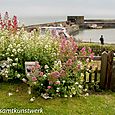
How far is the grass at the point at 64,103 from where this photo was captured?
594cm

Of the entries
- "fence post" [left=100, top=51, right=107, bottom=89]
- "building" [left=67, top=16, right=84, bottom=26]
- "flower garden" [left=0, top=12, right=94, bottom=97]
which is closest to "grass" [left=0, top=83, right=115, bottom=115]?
"flower garden" [left=0, top=12, right=94, bottom=97]

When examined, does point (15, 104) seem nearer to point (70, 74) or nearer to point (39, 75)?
point (39, 75)

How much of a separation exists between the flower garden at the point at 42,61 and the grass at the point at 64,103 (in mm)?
215

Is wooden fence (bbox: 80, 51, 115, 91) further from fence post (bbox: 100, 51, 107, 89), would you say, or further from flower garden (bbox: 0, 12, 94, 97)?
flower garden (bbox: 0, 12, 94, 97)

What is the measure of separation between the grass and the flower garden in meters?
0.22

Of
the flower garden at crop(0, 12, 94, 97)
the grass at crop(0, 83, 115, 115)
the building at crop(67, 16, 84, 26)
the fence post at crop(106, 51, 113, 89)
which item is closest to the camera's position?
the grass at crop(0, 83, 115, 115)

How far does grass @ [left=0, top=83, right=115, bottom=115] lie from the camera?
594 cm

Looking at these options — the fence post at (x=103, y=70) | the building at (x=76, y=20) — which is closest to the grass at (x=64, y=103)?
the fence post at (x=103, y=70)

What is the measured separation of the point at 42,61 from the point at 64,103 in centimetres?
140

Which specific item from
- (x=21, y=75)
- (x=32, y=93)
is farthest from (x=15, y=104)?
(x=21, y=75)

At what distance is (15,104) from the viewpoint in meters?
6.09

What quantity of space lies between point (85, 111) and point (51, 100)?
0.88 m

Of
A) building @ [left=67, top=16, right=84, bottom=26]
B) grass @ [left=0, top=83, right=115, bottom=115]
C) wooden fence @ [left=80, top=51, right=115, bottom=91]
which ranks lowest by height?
building @ [left=67, top=16, right=84, bottom=26]

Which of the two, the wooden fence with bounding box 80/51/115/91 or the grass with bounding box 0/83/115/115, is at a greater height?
the wooden fence with bounding box 80/51/115/91
